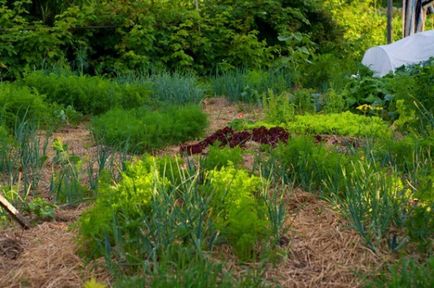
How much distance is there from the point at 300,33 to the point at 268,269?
25.3 ft

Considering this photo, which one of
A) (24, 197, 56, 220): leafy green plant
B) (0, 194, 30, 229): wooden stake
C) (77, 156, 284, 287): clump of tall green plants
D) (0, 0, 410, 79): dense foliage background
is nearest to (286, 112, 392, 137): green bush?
(77, 156, 284, 287): clump of tall green plants

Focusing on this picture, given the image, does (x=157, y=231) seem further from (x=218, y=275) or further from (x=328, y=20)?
(x=328, y=20)

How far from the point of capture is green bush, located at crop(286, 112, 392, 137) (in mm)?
5914

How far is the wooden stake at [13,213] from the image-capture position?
12.2ft

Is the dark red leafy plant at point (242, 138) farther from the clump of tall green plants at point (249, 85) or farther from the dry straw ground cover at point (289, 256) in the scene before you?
the clump of tall green plants at point (249, 85)

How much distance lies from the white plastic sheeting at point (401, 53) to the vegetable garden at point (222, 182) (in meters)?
0.28

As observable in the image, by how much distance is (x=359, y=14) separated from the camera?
14.8 metres

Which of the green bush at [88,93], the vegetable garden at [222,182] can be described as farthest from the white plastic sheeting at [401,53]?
the green bush at [88,93]

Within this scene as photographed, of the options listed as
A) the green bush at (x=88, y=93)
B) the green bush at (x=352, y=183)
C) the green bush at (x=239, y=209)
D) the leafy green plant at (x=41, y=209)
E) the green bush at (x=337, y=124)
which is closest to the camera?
the green bush at (x=239, y=209)

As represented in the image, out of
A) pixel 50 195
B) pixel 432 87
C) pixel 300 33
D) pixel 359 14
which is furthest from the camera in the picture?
pixel 359 14

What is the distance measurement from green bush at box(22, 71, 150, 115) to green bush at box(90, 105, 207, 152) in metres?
0.66

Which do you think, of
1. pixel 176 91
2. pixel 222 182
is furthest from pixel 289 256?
pixel 176 91

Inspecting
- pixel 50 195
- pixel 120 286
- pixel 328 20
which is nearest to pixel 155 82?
pixel 50 195

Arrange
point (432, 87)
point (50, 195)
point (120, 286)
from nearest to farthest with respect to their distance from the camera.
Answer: point (120, 286) → point (50, 195) → point (432, 87)
